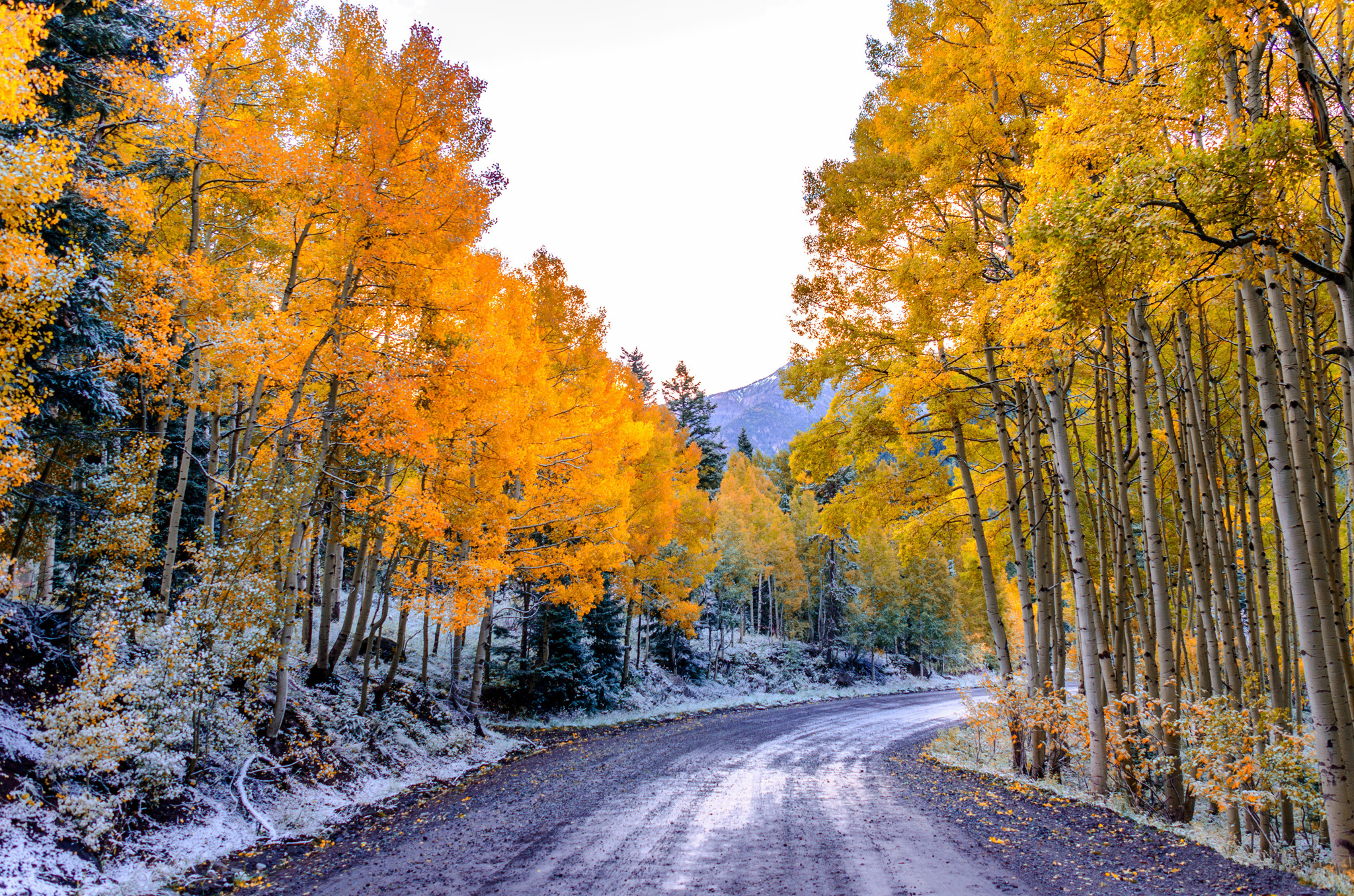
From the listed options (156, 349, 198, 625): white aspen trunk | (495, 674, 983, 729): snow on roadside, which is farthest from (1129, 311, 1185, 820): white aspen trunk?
(156, 349, 198, 625): white aspen trunk

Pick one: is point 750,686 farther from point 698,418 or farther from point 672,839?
point 672,839

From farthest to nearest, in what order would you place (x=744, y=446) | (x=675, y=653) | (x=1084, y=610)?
1. (x=744, y=446)
2. (x=675, y=653)
3. (x=1084, y=610)

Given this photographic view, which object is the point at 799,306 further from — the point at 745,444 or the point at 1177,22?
the point at 745,444

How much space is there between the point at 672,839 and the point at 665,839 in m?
0.07

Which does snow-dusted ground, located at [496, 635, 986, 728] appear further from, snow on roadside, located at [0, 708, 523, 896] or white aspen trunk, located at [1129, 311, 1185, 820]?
white aspen trunk, located at [1129, 311, 1185, 820]

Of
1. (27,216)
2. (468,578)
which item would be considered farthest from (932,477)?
(27,216)

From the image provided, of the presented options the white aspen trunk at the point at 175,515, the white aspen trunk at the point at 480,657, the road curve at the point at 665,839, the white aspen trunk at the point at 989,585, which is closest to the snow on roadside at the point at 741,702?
the white aspen trunk at the point at 989,585

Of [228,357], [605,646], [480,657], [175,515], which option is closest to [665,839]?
[175,515]

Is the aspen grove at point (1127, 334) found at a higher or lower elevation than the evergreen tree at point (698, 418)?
lower

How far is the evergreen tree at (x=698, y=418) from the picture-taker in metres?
34.2

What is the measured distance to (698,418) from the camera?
114 feet

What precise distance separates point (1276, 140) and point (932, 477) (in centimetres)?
767

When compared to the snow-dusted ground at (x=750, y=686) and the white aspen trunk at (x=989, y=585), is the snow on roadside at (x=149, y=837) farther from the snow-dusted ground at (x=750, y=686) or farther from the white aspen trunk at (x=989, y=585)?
the white aspen trunk at (x=989, y=585)

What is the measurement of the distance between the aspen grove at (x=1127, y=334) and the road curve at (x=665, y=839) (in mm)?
2735
